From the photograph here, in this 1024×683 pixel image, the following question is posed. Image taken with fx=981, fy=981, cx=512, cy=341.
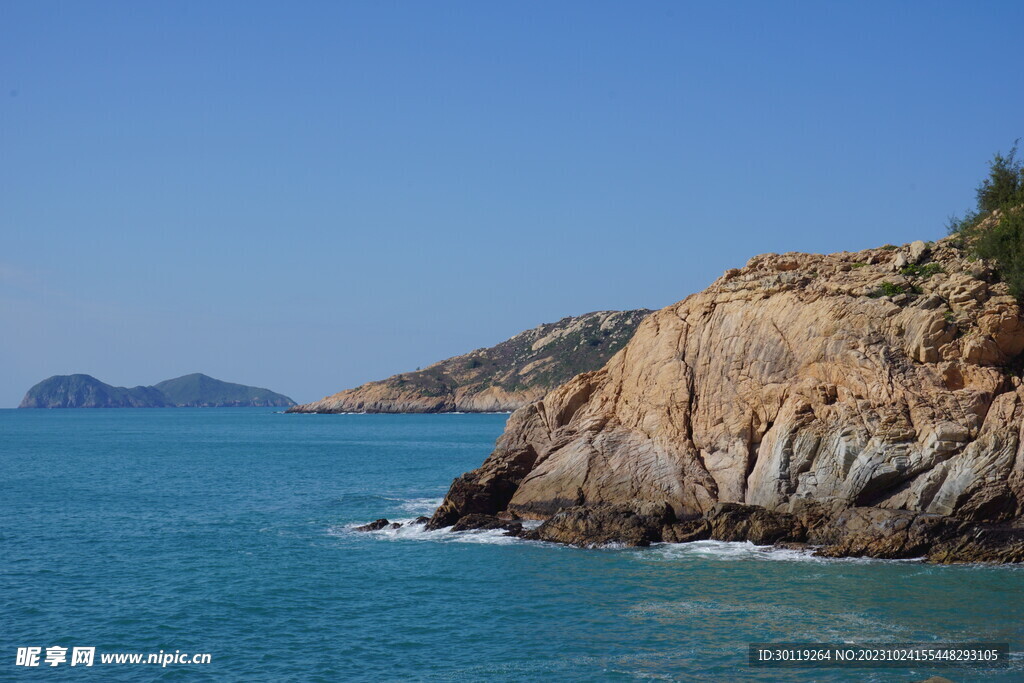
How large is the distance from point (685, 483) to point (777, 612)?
1159 cm

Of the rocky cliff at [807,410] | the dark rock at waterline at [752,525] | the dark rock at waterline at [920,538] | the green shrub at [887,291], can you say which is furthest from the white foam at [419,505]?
the green shrub at [887,291]

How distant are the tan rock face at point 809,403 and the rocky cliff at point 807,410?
0.06m

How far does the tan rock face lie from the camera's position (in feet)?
110

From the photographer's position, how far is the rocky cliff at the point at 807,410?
3334 centimetres

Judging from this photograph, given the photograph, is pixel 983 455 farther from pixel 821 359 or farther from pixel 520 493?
pixel 520 493

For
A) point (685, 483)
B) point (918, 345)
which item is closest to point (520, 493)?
point (685, 483)

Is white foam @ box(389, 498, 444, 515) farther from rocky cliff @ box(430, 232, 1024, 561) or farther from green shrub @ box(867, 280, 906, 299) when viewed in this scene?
green shrub @ box(867, 280, 906, 299)

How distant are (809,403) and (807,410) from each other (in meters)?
0.36

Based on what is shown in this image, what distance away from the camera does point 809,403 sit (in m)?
36.1

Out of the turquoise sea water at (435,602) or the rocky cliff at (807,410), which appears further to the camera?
the rocky cliff at (807,410)

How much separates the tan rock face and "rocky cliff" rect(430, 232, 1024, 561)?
0.06 meters

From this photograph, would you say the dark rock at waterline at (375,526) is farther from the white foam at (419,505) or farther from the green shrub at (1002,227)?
the green shrub at (1002,227)

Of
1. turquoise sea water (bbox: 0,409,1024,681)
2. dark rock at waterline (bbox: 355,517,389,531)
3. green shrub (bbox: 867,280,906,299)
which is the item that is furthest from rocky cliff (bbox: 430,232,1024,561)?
turquoise sea water (bbox: 0,409,1024,681)

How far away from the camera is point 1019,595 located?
27.1 m
